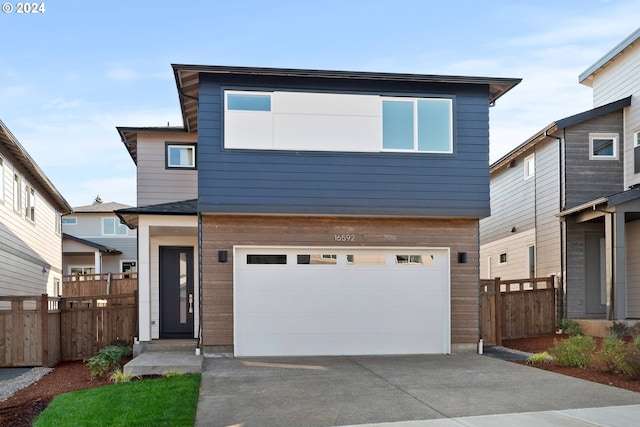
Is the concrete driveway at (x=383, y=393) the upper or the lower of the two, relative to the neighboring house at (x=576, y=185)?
lower

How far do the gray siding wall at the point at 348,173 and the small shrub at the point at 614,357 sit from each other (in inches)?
152

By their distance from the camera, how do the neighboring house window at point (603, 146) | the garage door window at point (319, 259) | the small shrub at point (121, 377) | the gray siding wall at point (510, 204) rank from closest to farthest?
the small shrub at point (121, 377) < the garage door window at point (319, 259) < the neighboring house window at point (603, 146) < the gray siding wall at point (510, 204)

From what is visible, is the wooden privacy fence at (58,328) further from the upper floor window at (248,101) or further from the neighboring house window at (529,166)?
the neighboring house window at (529,166)

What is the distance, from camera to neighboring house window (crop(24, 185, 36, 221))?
19.0 meters

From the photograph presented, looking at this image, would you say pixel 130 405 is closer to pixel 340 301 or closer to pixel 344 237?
pixel 340 301

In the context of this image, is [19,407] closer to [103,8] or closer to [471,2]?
[103,8]

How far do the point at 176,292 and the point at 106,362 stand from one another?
3327mm

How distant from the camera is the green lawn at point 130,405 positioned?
711 centimetres

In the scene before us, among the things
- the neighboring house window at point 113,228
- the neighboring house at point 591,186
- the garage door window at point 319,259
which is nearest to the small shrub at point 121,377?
the garage door window at point 319,259

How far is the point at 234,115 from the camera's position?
40.9 ft

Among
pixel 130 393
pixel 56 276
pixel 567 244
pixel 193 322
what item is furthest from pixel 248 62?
pixel 56 276

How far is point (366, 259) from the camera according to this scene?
42.8 feet

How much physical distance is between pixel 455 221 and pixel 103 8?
337 inches

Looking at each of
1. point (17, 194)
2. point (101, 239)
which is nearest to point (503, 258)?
point (17, 194)
